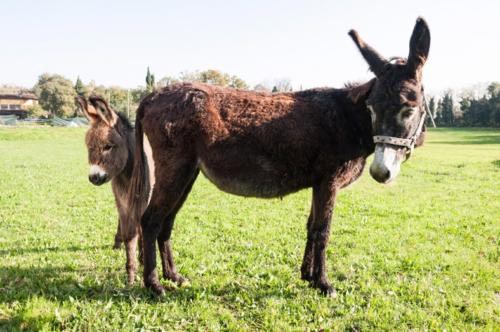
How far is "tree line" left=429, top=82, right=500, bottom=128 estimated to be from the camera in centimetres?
5562

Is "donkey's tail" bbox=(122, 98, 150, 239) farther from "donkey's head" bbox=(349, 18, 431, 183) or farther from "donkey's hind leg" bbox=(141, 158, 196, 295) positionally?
"donkey's head" bbox=(349, 18, 431, 183)

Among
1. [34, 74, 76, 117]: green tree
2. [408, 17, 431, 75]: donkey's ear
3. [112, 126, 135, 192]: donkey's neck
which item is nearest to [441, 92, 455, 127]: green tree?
[34, 74, 76, 117]: green tree

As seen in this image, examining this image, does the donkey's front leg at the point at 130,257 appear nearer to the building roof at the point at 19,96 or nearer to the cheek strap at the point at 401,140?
the cheek strap at the point at 401,140

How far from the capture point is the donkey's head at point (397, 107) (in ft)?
10.3

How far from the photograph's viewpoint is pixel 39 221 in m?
6.84

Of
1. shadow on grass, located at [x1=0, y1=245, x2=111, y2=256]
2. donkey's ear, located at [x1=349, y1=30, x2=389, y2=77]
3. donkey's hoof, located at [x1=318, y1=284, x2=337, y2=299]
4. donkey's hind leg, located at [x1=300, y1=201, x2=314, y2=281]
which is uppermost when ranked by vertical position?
donkey's ear, located at [x1=349, y1=30, x2=389, y2=77]

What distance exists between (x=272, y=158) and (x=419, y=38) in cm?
168

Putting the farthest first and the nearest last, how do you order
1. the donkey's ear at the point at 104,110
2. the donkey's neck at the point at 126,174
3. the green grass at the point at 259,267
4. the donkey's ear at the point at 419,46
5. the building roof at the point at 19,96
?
the building roof at the point at 19,96, the donkey's neck at the point at 126,174, the donkey's ear at the point at 104,110, the green grass at the point at 259,267, the donkey's ear at the point at 419,46

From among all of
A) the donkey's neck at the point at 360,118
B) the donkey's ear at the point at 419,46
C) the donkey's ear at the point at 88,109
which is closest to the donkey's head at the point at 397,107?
the donkey's ear at the point at 419,46

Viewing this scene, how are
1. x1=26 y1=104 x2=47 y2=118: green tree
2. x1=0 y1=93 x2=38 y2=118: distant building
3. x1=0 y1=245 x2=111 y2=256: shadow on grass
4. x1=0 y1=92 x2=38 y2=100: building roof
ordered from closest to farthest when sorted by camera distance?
1. x1=0 y1=245 x2=111 y2=256: shadow on grass
2. x1=26 y1=104 x2=47 y2=118: green tree
3. x1=0 y1=93 x2=38 y2=118: distant building
4. x1=0 y1=92 x2=38 y2=100: building roof

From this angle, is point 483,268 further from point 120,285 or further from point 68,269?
point 68,269

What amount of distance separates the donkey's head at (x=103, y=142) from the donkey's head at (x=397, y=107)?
9.15ft

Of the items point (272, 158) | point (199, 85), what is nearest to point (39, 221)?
point (199, 85)

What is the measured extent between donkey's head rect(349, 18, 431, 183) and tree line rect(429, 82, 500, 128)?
5440cm
